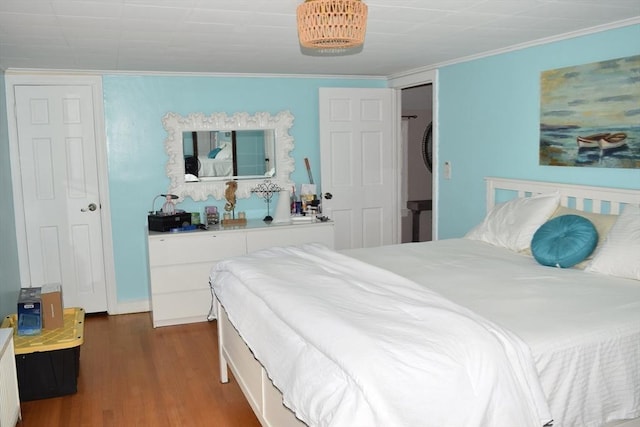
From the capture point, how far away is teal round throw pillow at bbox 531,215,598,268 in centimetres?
319

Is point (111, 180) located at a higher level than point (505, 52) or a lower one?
lower

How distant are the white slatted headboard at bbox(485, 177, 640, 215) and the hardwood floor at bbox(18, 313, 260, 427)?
7.97 feet

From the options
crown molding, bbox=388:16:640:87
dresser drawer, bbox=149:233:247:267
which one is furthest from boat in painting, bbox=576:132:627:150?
dresser drawer, bbox=149:233:247:267

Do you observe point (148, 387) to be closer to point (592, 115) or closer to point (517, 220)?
point (517, 220)

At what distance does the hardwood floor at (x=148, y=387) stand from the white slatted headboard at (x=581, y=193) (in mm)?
2430

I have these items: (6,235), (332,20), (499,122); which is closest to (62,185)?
(6,235)

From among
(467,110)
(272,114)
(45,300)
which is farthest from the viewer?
(272,114)

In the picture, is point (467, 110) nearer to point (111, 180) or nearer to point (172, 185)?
point (172, 185)

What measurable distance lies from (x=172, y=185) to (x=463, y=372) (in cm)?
377

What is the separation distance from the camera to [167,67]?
15.4 feet

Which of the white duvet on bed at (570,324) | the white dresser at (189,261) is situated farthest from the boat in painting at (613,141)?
the white dresser at (189,261)

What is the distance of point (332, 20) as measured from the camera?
221 centimetres

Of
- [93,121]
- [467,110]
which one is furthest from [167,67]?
[467,110]

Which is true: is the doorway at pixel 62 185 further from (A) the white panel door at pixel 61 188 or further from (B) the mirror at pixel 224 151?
(B) the mirror at pixel 224 151
